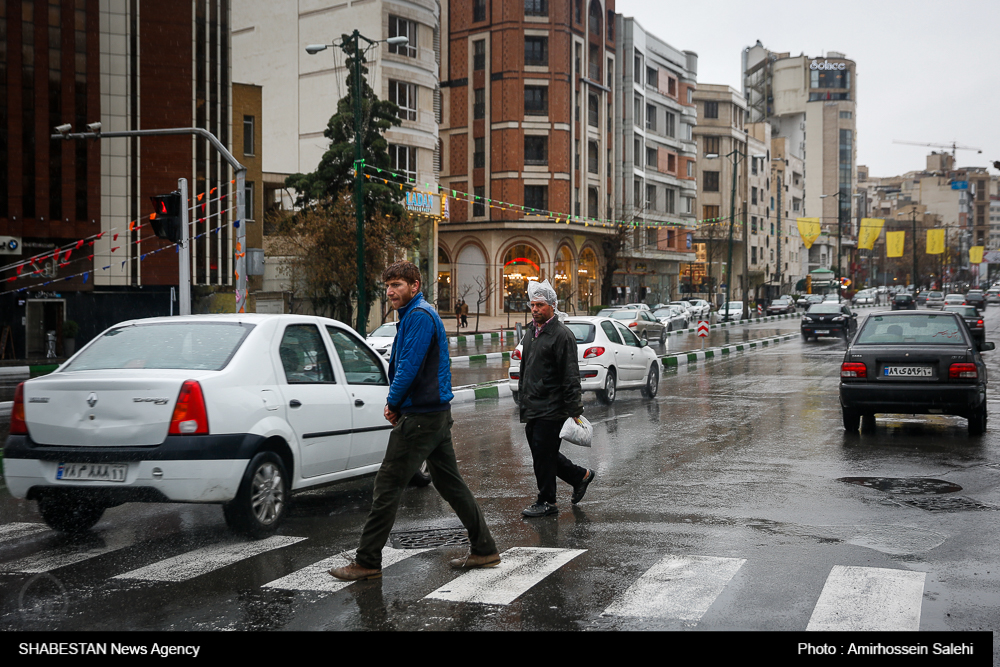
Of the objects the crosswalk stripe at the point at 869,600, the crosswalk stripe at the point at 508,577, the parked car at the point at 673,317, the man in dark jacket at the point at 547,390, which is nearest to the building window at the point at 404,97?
the parked car at the point at 673,317

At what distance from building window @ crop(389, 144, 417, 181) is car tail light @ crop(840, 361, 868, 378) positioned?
3676 centimetres

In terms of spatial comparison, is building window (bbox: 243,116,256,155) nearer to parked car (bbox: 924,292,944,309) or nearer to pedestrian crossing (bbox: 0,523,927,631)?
pedestrian crossing (bbox: 0,523,927,631)

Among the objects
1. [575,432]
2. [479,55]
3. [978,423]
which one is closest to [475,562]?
[575,432]

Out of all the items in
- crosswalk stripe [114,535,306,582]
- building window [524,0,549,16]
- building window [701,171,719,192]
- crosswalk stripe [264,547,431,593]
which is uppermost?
building window [524,0,549,16]

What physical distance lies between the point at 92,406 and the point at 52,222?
28355 mm

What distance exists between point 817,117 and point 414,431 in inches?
5682

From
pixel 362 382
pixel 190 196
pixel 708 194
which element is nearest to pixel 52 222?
pixel 190 196

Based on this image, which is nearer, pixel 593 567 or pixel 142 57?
pixel 593 567

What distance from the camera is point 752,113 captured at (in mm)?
130500

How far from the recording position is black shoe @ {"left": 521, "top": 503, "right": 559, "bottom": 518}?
7521 mm

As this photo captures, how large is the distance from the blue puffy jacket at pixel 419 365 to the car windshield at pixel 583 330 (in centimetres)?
1134

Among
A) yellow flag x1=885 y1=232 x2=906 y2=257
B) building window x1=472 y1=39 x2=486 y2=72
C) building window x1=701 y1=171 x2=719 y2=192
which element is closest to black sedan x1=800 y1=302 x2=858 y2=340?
building window x1=472 y1=39 x2=486 y2=72

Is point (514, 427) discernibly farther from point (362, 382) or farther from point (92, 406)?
point (92, 406)

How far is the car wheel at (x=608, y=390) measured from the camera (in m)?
16.9
